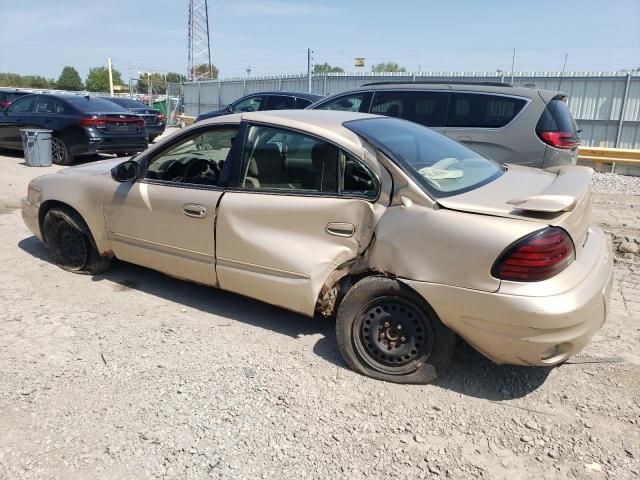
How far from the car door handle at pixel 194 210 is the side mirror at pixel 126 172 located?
2.19 feet

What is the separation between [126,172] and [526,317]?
319cm

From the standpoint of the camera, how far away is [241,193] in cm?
360

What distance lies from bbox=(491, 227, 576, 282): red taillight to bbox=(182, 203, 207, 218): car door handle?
205 centimetres

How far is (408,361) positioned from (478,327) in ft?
1.74

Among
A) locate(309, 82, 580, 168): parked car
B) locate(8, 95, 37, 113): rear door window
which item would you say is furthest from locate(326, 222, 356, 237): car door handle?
locate(8, 95, 37, 113): rear door window

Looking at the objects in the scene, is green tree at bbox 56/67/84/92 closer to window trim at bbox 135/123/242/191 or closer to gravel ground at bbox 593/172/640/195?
gravel ground at bbox 593/172/640/195

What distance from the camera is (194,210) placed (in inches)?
147

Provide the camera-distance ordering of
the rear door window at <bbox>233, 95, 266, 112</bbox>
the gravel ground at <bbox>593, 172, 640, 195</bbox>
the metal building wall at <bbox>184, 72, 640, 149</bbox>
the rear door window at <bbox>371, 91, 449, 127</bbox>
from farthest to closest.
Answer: the metal building wall at <bbox>184, 72, 640, 149</bbox>, the rear door window at <bbox>233, 95, 266, 112</bbox>, the gravel ground at <bbox>593, 172, 640, 195</bbox>, the rear door window at <bbox>371, 91, 449, 127</bbox>

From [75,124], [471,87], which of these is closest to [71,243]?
[471,87]

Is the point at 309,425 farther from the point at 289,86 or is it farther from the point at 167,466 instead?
the point at 289,86

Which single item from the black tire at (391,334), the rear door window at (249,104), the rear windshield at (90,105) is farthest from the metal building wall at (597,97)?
the black tire at (391,334)

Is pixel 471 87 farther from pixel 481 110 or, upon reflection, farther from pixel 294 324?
pixel 294 324

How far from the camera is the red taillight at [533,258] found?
102 inches

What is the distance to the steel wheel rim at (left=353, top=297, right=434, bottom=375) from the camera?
9.89ft
